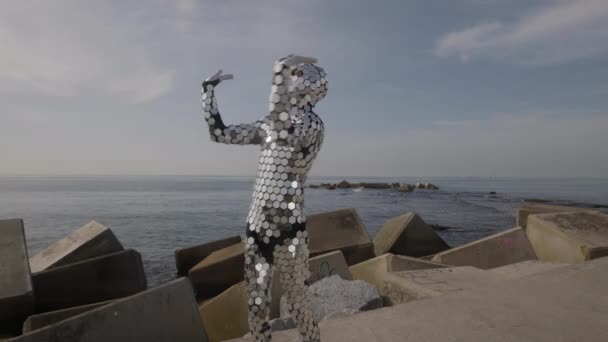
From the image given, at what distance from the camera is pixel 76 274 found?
532 centimetres

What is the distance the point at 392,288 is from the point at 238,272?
3.12m

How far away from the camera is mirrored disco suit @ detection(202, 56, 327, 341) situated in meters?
2.12

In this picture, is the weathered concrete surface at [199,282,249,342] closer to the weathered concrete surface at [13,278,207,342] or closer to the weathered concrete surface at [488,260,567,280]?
the weathered concrete surface at [13,278,207,342]

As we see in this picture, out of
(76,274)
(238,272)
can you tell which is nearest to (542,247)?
(238,272)

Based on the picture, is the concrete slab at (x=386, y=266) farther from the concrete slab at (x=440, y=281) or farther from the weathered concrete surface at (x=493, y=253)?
the weathered concrete surface at (x=493, y=253)

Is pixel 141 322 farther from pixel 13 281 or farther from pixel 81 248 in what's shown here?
pixel 81 248

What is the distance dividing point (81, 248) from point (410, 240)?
272 inches

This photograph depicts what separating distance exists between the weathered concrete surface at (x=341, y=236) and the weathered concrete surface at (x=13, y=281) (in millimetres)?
4228

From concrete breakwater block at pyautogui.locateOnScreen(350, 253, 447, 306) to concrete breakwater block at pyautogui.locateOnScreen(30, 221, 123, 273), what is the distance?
4.53 meters

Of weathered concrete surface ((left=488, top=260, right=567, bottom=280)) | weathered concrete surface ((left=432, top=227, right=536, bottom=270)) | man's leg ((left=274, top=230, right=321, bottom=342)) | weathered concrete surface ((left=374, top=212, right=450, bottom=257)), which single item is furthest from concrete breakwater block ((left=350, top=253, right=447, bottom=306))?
weathered concrete surface ((left=374, top=212, right=450, bottom=257))

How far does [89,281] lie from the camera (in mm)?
5359

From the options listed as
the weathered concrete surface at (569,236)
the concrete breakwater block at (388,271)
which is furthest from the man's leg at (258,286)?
the weathered concrete surface at (569,236)

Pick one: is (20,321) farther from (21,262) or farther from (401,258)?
(401,258)

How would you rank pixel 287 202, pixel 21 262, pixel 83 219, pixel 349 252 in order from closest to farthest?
pixel 287 202 → pixel 21 262 → pixel 349 252 → pixel 83 219
